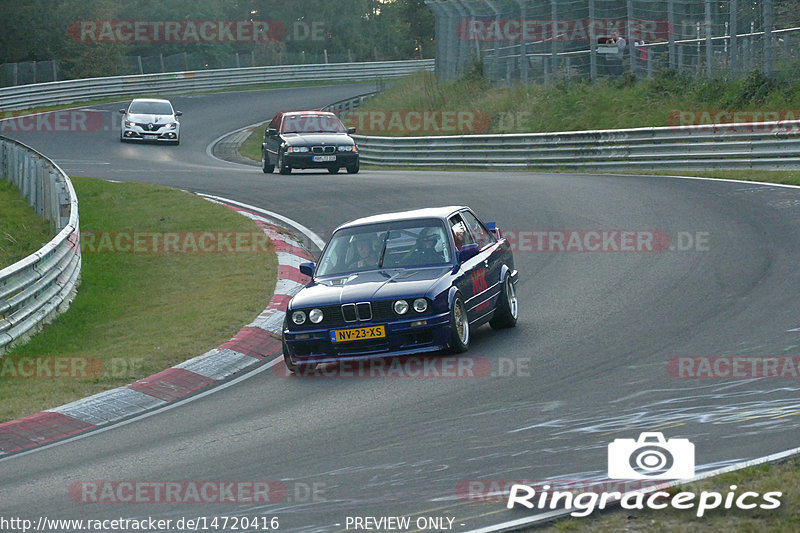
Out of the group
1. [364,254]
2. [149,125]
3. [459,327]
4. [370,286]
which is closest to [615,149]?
[364,254]

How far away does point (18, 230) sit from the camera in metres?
19.4

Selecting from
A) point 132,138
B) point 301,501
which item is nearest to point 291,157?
point 132,138

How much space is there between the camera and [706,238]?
15.3m

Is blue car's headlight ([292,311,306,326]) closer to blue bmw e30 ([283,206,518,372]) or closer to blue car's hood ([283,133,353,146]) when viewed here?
blue bmw e30 ([283,206,518,372])

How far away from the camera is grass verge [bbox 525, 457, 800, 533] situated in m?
5.23

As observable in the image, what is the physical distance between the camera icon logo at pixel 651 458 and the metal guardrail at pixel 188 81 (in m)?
44.9

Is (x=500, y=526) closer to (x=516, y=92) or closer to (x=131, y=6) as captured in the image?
(x=516, y=92)

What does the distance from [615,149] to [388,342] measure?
54.5ft

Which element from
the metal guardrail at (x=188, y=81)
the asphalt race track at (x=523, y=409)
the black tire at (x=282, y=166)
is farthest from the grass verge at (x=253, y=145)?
the asphalt race track at (x=523, y=409)

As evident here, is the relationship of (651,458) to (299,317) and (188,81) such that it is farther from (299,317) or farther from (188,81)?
(188,81)

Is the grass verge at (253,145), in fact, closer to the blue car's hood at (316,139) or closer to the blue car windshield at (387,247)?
the blue car's hood at (316,139)

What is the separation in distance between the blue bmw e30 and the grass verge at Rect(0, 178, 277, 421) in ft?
5.35

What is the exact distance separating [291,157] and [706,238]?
46.0 ft

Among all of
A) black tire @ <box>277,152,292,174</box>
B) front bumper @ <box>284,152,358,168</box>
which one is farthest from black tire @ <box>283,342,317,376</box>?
black tire @ <box>277,152,292,174</box>
